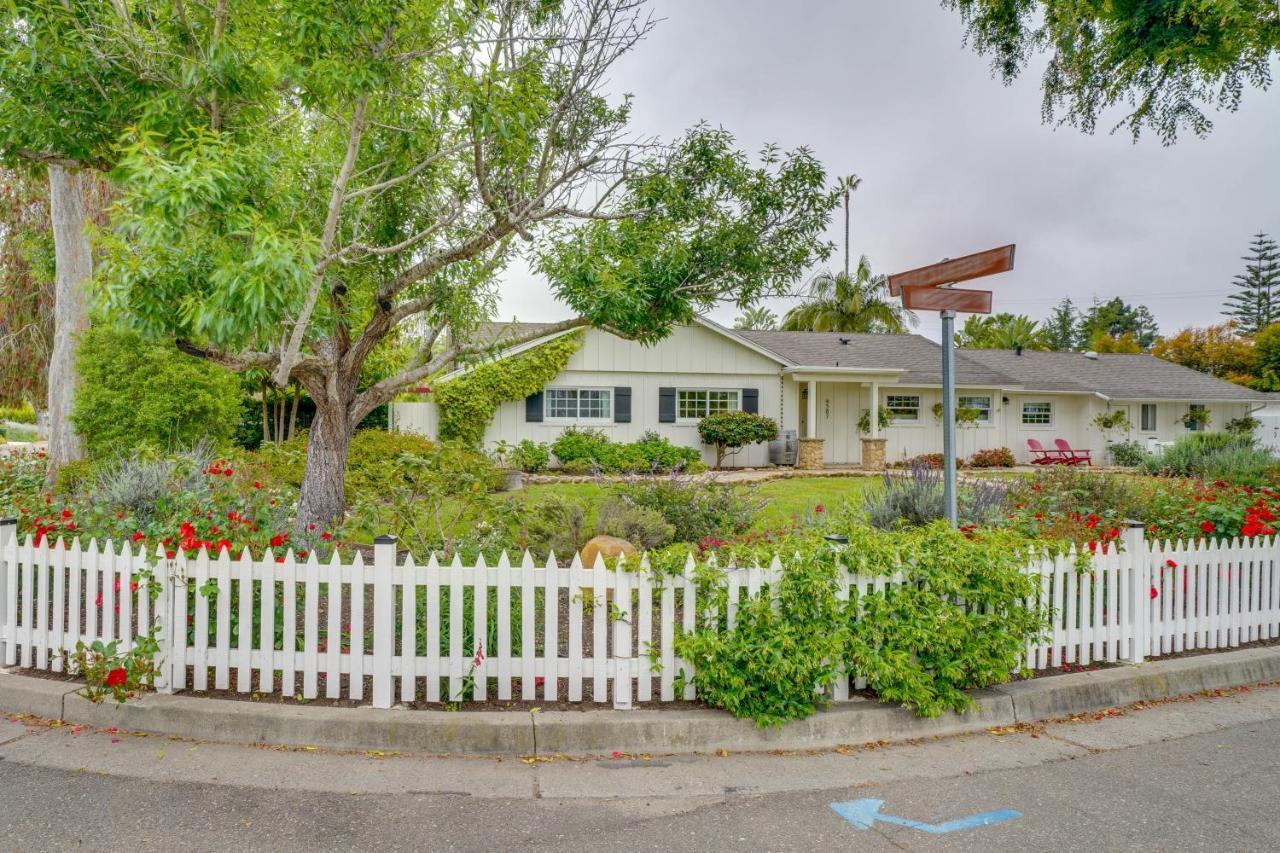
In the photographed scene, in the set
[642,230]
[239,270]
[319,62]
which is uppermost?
[319,62]

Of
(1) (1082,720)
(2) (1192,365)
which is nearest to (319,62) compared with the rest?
(1) (1082,720)

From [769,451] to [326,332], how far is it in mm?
14322

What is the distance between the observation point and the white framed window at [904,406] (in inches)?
834

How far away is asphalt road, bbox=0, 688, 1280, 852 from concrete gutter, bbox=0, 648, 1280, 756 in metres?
0.08

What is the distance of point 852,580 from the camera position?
12.8 ft

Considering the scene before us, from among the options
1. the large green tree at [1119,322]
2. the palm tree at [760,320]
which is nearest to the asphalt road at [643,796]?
the palm tree at [760,320]

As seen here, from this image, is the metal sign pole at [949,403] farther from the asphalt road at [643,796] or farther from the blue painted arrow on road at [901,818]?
the blue painted arrow on road at [901,818]

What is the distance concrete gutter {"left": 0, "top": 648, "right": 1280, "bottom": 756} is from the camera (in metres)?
3.49

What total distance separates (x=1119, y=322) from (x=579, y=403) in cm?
6213

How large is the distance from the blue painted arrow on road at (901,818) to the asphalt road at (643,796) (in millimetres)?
35

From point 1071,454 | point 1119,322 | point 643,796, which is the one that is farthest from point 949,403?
point 1119,322

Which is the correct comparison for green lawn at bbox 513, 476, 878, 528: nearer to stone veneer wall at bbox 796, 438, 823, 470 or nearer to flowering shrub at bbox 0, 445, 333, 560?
stone veneer wall at bbox 796, 438, 823, 470

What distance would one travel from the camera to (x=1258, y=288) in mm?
55281

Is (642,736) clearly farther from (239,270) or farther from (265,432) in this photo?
(265,432)
